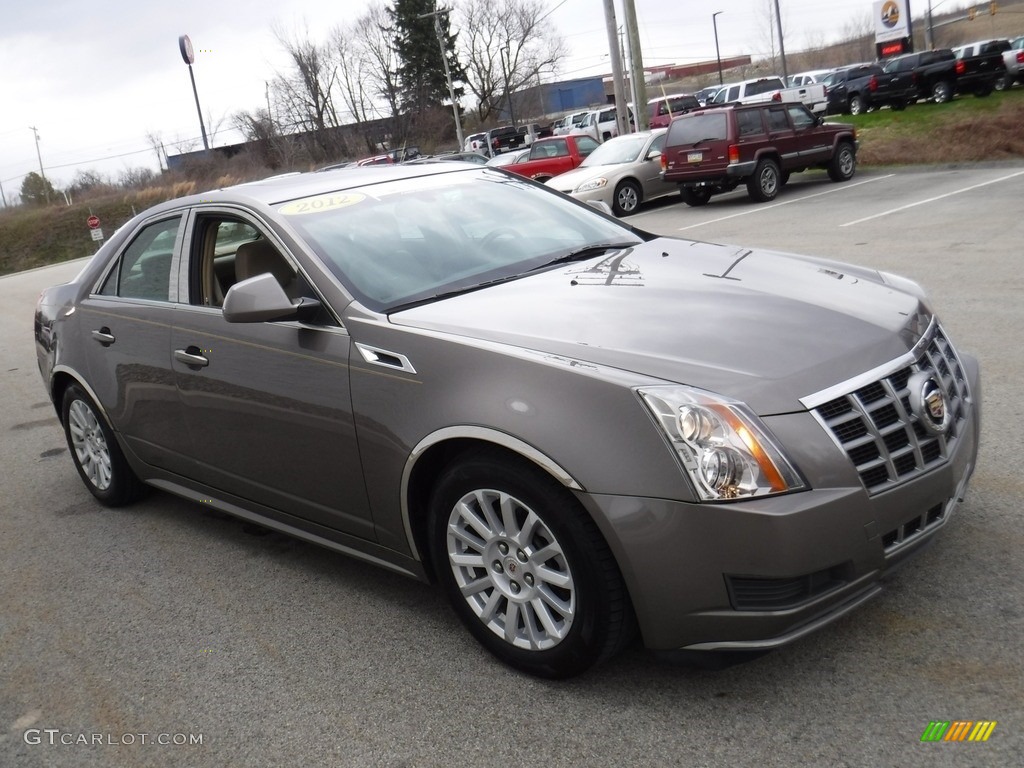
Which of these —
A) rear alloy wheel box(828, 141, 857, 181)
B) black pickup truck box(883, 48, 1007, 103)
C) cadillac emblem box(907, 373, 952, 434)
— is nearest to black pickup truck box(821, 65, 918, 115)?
black pickup truck box(883, 48, 1007, 103)

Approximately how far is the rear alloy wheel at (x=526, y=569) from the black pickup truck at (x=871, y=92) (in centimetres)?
3241

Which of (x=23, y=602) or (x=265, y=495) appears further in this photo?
(x=23, y=602)

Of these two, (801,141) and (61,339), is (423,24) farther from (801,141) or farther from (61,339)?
(61,339)

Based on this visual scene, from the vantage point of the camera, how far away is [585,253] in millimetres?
4453

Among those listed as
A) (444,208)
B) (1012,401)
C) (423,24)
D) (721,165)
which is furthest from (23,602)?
(423,24)

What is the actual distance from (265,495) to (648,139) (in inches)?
712

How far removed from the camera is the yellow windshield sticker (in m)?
4.32

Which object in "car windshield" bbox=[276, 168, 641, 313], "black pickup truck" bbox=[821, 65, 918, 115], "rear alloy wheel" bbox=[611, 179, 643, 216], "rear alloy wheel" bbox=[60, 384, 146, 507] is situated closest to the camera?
"car windshield" bbox=[276, 168, 641, 313]

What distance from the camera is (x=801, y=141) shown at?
19578 mm

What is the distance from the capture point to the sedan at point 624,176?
20031mm

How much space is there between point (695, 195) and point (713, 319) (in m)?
17.5

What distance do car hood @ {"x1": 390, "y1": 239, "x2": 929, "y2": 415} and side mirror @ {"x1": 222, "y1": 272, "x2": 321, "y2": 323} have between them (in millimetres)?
416

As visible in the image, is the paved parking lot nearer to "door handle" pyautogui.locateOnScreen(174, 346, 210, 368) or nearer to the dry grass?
"door handle" pyautogui.locateOnScreen(174, 346, 210, 368)

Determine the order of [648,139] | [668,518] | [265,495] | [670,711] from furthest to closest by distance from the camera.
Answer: [648,139], [265,495], [670,711], [668,518]
